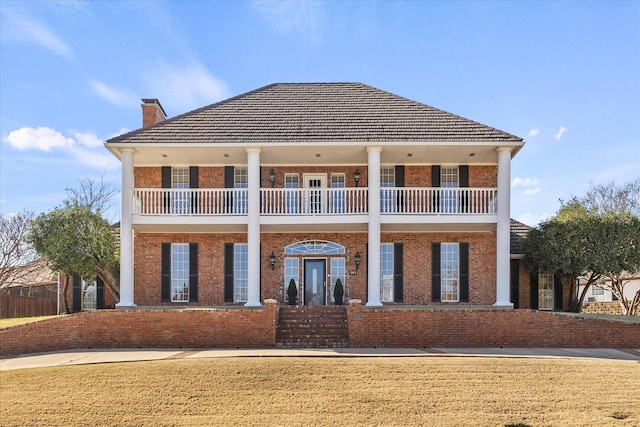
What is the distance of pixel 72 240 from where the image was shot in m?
19.2

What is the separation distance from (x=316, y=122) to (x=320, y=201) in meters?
2.85

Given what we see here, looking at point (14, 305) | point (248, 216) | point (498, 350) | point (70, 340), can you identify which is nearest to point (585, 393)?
point (498, 350)

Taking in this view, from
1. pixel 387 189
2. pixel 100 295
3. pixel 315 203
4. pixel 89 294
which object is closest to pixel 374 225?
pixel 387 189

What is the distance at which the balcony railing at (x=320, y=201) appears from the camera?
19.4 meters

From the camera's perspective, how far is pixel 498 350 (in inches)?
584

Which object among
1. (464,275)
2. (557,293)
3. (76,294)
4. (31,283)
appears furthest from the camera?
(31,283)

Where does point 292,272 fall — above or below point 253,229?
below

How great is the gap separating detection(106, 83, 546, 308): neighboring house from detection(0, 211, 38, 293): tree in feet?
57.2

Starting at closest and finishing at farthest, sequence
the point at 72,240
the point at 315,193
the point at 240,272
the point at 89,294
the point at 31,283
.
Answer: the point at 72,240 < the point at 315,193 < the point at 240,272 < the point at 89,294 < the point at 31,283

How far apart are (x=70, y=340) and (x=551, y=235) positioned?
1625 cm

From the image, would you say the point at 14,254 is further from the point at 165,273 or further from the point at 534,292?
the point at 534,292

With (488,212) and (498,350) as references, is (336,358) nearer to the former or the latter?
(498,350)

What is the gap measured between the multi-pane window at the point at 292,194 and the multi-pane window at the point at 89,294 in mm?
8760

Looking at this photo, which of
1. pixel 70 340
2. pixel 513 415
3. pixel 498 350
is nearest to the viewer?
pixel 513 415
